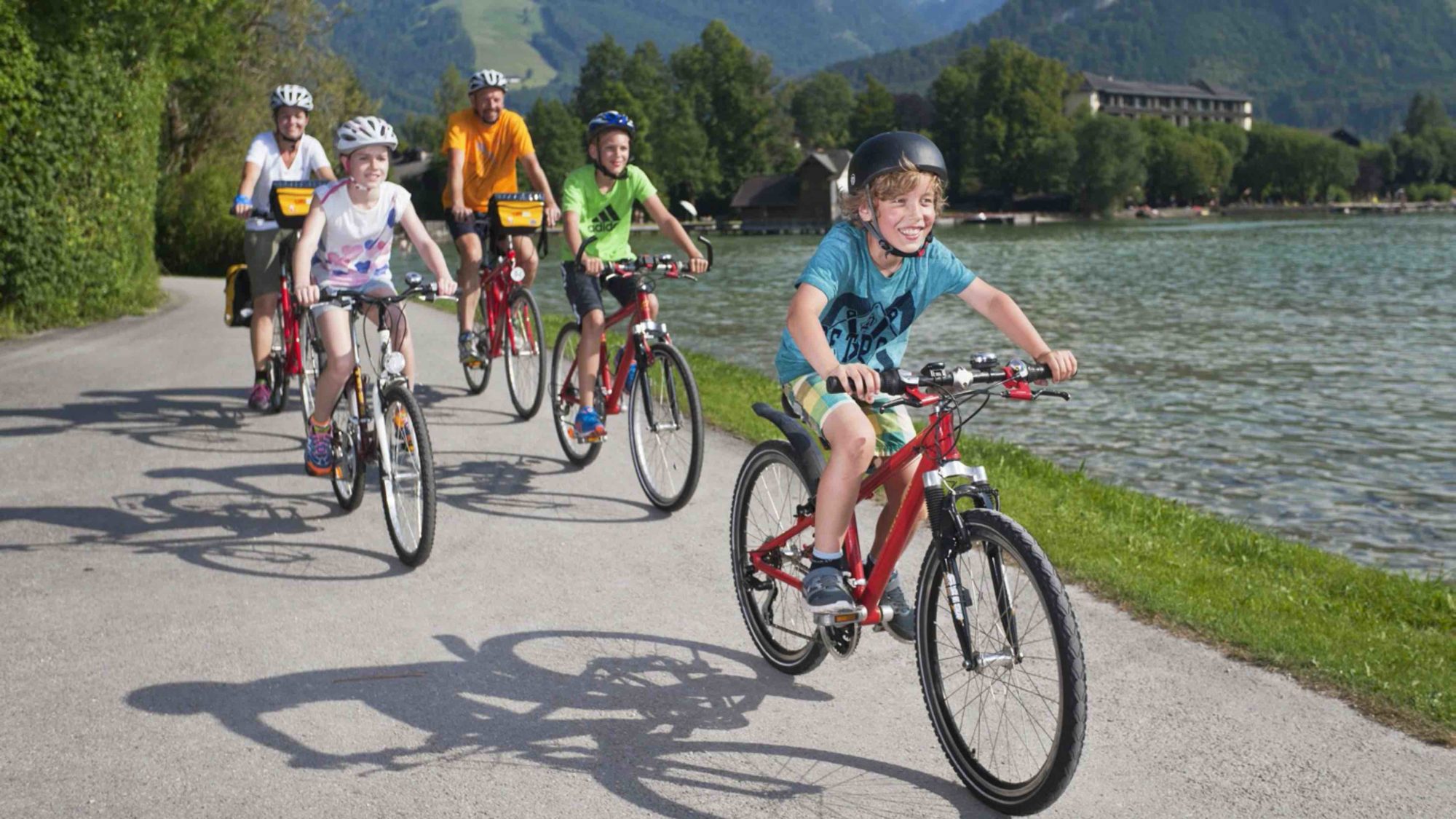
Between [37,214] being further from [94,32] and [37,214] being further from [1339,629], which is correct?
[1339,629]

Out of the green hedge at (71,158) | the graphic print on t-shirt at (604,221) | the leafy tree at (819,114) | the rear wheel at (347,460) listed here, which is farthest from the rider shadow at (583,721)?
the leafy tree at (819,114)

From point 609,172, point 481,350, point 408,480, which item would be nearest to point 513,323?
point 481,350

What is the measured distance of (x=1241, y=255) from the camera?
58.1 m

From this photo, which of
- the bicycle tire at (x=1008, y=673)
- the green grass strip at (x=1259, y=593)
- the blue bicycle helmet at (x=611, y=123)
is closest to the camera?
the bicycle tire at (x=1008, y=673)

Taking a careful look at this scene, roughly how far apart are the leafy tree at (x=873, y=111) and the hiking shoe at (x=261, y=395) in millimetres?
157131

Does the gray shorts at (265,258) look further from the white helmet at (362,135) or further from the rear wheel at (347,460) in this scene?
the white helmet at (362,135)

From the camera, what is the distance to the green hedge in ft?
47.3

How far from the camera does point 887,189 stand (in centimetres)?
439

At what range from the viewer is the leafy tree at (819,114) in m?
179

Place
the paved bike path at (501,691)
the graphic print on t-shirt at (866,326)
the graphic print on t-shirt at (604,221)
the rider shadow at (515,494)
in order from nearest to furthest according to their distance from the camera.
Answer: the paved bike path at (501,691)
the graphic print on t-shirt at (866,326)
the rider shadow at (515,494)
the graphic print on t-shirt at (604,221)

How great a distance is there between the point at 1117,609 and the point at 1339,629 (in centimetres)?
90

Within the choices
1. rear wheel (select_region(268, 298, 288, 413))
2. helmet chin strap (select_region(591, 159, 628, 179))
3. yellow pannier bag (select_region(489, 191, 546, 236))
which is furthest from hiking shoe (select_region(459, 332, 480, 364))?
helmet chin strap (select_region(591, 159, 628, 179))

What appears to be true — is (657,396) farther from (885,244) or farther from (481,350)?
(481,350)

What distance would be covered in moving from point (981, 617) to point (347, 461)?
4.44 m
